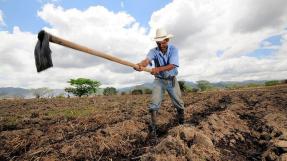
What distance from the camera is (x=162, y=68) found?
6.35m

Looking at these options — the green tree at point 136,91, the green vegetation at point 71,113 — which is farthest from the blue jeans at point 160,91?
the green tree at point 136,91

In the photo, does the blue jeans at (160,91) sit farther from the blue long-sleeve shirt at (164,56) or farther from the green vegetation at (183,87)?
the green vegetation at (183,87)

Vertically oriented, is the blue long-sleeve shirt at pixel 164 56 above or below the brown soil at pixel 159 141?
above

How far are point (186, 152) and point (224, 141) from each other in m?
1.66

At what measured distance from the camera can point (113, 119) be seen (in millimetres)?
8477

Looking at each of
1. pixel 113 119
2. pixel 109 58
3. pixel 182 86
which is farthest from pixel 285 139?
pixel 182 86

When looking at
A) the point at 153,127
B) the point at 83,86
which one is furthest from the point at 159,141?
the point at 83,86

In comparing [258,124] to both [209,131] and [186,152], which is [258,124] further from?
[186,152]

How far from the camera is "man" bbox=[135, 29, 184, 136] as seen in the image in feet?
20.8

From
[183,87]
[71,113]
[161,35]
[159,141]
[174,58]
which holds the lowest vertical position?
[159,141]

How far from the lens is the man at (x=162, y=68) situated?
6.34 m

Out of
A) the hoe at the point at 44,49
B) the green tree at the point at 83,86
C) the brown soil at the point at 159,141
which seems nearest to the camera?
the hoe at the point at 44,49

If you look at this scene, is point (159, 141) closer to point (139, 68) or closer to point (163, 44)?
point (139, 68)

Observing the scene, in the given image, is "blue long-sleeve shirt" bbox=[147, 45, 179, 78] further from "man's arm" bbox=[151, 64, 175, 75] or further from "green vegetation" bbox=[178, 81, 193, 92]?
"green vegetation" bbox=[178, 81, 193, 92]
